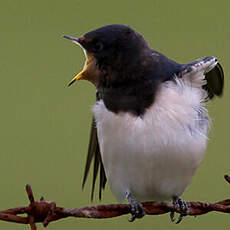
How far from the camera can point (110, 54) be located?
3.32 metres

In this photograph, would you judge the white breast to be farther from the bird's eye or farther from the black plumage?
the bird's eye

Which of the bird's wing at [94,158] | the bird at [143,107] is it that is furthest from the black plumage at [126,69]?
the bird's wing at [94,158]

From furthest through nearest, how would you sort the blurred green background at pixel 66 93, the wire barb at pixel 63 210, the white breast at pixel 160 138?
the blurred green background at pixel 66 93, the white breast at pixel 160 138, the wire barb at pixel 63 210

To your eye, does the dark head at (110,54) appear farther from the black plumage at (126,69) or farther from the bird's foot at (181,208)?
the bird's foot at (181,208)

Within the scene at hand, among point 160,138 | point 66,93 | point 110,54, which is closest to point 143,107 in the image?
point 160,138

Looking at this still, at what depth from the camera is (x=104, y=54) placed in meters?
3.30

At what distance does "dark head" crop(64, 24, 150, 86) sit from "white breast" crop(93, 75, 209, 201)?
152 millimetres

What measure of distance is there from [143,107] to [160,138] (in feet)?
0.50

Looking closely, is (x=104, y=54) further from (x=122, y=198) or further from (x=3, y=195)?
(x=3, y=195)

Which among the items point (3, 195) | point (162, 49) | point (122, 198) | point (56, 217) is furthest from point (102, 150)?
point (162, 49)

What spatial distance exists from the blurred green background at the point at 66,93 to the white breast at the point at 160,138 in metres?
0.38

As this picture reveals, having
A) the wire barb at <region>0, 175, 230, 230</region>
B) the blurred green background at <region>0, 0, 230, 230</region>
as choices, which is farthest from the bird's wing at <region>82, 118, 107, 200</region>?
the wire barb at <region>0, 175, 230, 230</region>

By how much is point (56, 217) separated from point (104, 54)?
1.01m

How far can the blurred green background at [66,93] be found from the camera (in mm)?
5016
